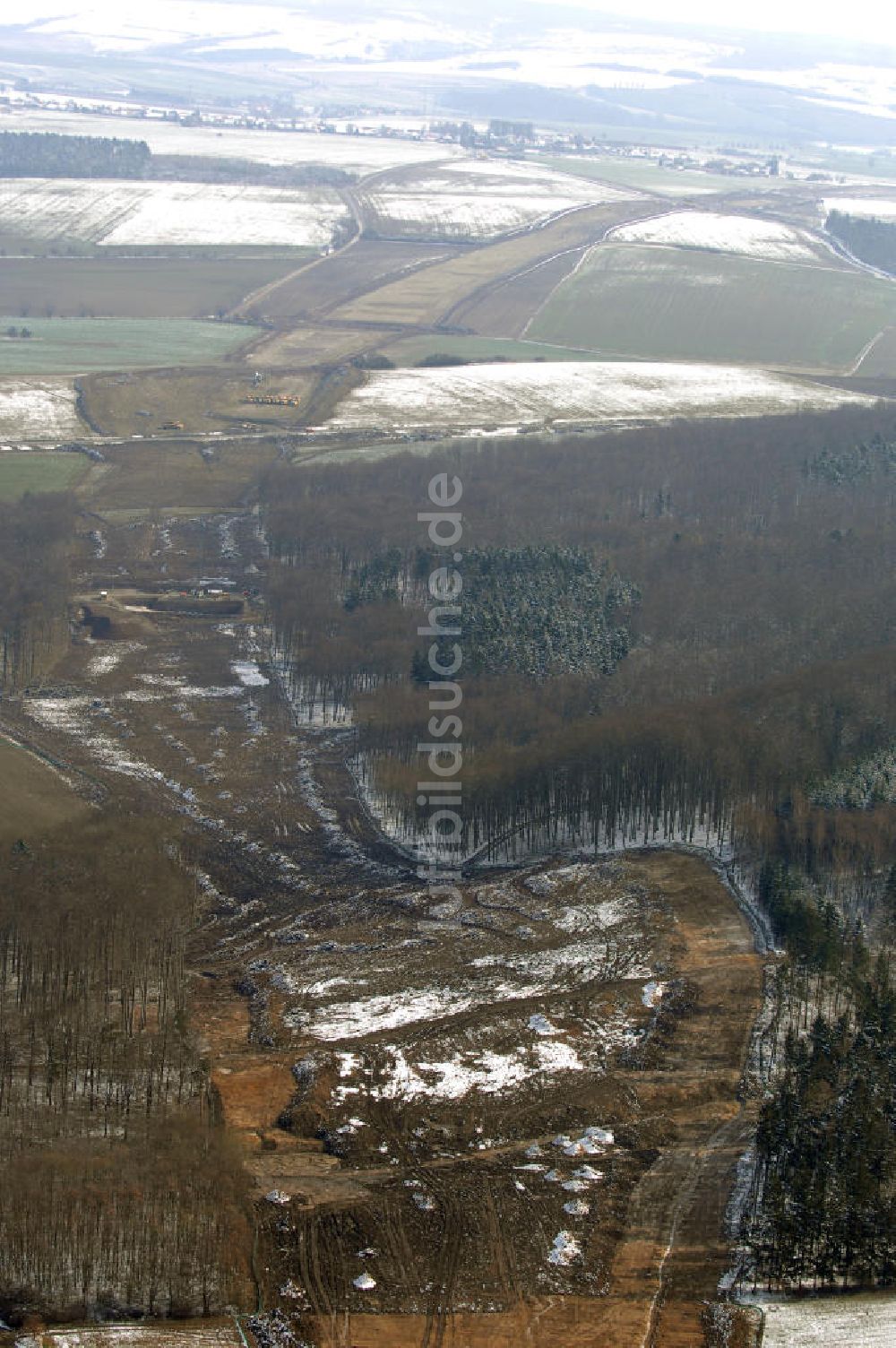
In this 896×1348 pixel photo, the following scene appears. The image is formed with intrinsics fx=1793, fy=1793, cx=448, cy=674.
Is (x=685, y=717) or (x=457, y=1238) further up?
(x=685, y=717)

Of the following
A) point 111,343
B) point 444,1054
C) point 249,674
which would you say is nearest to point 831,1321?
point 444,1054

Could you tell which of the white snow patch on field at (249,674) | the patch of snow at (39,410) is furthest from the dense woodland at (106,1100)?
the patch of snow at (39,410)

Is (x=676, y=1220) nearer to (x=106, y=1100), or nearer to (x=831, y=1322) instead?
(x=831, y=1322)

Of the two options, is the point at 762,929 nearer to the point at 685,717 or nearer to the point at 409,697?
the point at 685,717

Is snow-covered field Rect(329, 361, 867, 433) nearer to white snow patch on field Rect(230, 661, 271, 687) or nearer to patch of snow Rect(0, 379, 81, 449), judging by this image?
patch of snow Rect(0, 379, 81, 449)

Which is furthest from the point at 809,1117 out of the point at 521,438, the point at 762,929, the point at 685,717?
the point at 521,438
